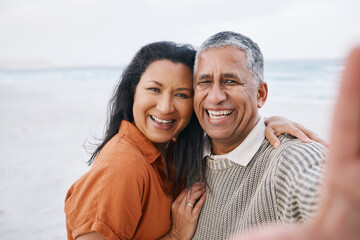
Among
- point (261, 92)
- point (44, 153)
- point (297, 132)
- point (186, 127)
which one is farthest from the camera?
point (44, 153)

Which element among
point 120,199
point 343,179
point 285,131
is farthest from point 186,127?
point 343,179

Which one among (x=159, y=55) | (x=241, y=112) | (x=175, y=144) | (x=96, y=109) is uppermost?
(x=159, y=55)

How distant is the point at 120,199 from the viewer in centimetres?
150

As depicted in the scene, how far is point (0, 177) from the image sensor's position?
4.67 meters

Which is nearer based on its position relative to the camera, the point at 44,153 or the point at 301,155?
the point at 301,155

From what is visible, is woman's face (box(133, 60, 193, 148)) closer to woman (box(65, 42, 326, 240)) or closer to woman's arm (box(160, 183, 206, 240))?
woman (box(65, 42, 326, 240))

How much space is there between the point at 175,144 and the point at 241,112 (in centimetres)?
71

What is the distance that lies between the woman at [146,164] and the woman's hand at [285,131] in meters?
0.55

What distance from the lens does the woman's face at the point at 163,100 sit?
6.27ft

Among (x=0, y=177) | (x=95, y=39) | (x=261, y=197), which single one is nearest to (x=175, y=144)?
(x=261, y=197)

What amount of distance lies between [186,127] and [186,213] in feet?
2.33

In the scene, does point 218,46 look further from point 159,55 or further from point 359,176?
point 359,176

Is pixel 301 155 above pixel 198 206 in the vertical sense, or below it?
above

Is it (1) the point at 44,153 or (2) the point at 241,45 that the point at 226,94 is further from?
(1) the point at 44,153
